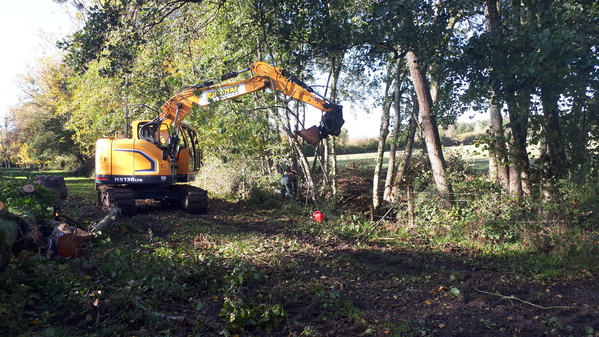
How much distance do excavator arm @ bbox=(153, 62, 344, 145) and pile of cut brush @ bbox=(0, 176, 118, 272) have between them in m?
4.63

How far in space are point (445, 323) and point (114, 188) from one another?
1006cm

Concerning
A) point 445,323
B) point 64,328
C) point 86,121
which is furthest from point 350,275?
point 86,121

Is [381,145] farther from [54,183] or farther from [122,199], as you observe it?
[54,183]

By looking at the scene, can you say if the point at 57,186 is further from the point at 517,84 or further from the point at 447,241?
the point at 517,84

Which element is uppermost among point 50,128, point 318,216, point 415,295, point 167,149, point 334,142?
point 50,128

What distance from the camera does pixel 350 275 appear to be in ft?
23.4

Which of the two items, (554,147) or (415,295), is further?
(554,147)

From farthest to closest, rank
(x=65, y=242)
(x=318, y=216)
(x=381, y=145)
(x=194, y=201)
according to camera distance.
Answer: (x=381, y=145) < (x=194, y=201) < (x=318, y=216) < (x=65, y=242)

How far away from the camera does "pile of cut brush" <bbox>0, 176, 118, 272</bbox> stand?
22.7 ft

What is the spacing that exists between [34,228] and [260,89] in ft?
20.8

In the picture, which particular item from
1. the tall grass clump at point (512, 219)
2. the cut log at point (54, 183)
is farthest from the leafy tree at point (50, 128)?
the tall grass clump at point (512, 219)

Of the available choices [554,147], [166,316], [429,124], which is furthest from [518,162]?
[166,316]

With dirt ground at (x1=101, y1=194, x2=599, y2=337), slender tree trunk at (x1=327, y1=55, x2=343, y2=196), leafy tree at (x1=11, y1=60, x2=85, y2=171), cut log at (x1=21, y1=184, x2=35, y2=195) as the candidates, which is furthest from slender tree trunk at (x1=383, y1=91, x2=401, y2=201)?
leafy tree at (x1=11, y1=60, x2=85, y2=171)

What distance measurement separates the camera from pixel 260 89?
11.9 meters
